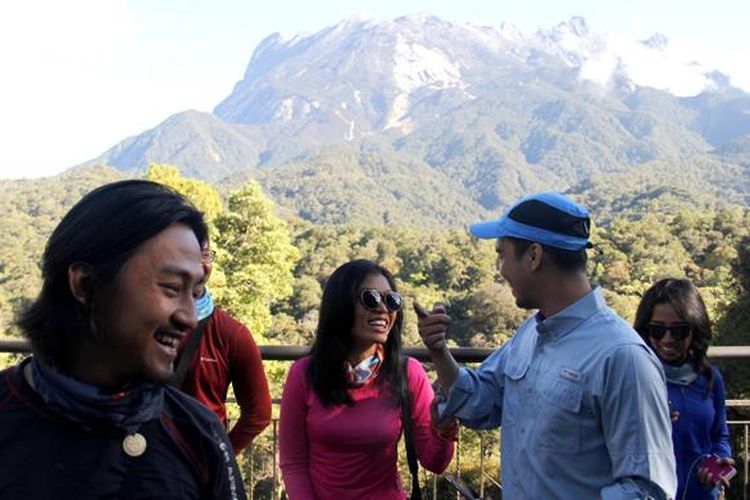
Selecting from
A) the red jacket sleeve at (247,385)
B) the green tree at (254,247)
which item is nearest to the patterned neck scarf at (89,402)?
the red jacket sleeve at (247,385)

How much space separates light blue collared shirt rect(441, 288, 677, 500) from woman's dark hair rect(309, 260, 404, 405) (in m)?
0.55

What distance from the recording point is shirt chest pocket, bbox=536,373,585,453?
1.95 metres

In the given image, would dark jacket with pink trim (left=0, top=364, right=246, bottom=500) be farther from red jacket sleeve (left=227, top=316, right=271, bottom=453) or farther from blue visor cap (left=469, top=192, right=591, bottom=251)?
red jacket sleeve (left=227, top=316, right=271, bottom=453)

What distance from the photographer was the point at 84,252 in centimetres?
125

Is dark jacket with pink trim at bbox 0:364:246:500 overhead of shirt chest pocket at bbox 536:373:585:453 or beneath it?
overhead

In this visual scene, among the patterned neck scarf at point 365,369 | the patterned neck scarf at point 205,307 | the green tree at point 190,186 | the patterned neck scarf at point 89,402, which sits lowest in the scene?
the green tree at point 190,186

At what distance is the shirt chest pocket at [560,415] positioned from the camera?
6.40 ft

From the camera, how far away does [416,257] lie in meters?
63.5

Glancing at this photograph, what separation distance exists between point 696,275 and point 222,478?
158 ft

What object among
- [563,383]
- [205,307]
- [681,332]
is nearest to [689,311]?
[681,332]

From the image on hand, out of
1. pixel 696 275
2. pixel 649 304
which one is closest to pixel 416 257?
pixel 696 275

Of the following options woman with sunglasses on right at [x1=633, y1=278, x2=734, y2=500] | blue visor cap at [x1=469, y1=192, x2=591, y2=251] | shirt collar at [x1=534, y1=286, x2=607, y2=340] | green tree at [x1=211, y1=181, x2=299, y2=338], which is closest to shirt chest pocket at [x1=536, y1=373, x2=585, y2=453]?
shirt collar at [x1=534, y1=286, x2=607, y2=340]

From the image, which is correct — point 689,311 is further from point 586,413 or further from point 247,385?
point 247,385

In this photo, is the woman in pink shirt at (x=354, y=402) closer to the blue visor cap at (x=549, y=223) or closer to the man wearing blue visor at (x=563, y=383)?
the man wearing blue visor at (x=563, y=383)
